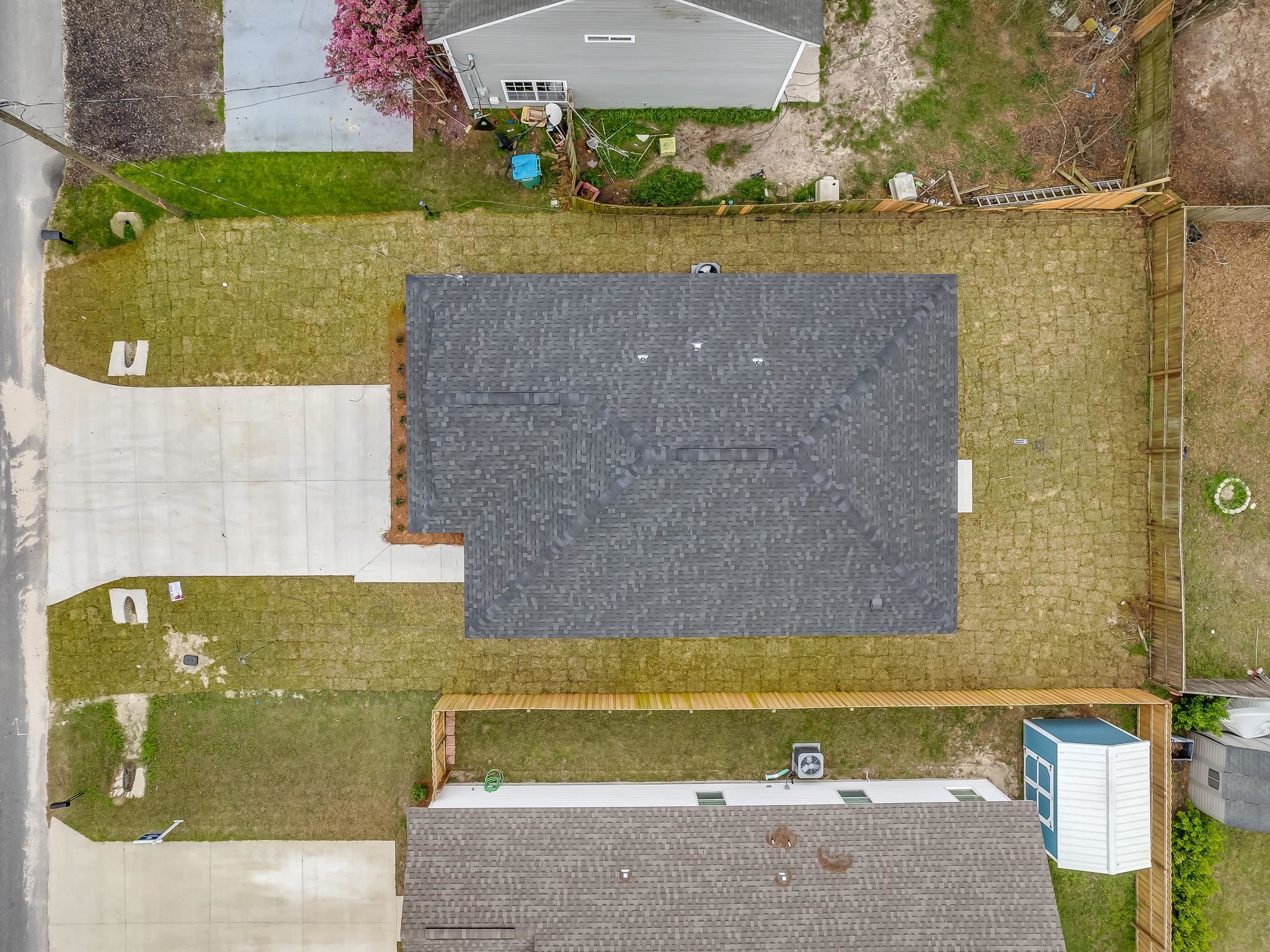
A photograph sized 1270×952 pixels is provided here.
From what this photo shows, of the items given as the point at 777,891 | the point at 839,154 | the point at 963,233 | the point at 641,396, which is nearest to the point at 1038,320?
the point at 963,233

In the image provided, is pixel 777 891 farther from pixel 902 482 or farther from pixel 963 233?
pixel 963 233

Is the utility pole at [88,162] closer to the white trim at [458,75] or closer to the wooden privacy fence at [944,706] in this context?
the white trim at [458,75]

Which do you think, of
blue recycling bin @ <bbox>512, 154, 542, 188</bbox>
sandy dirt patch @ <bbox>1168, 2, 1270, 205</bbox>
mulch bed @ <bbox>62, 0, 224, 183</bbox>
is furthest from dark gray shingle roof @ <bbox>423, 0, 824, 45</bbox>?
sandy dirt patch @ <bbox>1168, 2, 1270, 205</bbox>

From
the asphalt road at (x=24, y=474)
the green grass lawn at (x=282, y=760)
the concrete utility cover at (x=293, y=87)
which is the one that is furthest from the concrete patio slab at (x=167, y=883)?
the concrete utility cover at (x=293, y=87)

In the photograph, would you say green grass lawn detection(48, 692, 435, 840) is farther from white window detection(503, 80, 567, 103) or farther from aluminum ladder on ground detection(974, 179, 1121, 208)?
aluminum ladder on ground detection(974, 179, 1121, 208)

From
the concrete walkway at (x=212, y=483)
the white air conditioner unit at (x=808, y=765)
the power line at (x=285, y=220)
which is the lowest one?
the white air conditioner unit at (x=808, y=765)

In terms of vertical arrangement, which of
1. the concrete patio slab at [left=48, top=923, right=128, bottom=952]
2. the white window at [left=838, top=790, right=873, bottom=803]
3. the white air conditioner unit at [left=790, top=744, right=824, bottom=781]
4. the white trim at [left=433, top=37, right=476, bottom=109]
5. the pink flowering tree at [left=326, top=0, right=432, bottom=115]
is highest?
the pink flowering tree at [left=326, top=0, right=432, bottom=115]
